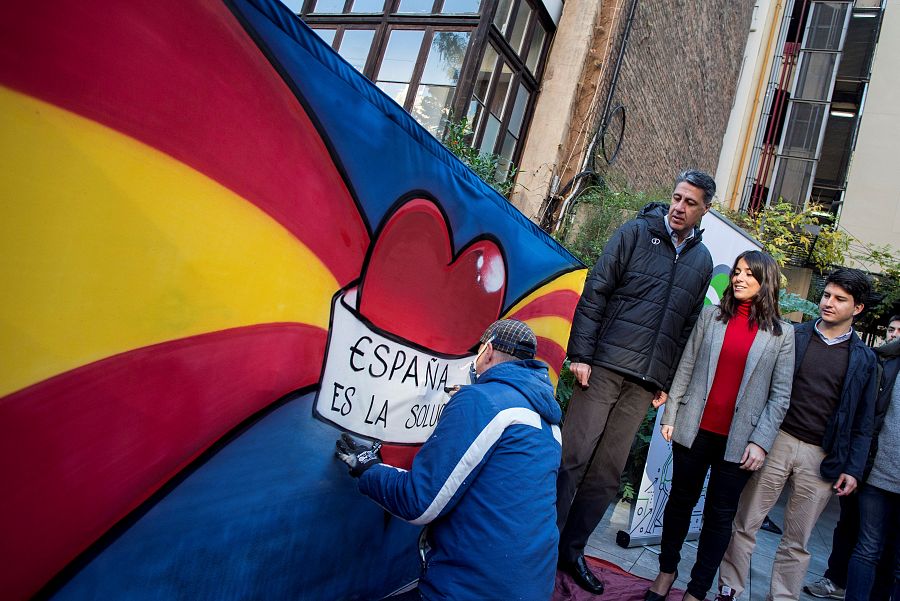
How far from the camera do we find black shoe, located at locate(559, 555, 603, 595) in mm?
3178

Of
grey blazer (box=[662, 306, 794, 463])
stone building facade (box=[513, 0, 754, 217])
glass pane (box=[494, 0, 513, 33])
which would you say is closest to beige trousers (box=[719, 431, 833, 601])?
grey blazer (box=[662, 306, 794, 463])

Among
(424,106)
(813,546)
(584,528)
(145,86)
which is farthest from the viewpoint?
(424,106)

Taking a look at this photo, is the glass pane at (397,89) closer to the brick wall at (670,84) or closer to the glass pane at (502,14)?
the glass pane at (502,14)

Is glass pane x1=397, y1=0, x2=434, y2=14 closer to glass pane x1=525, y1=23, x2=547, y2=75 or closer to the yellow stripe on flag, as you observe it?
glass pane x1=525, y1=23, x2=547, y2=75

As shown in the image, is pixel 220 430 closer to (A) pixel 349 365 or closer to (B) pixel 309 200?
(A) pixel 349 365

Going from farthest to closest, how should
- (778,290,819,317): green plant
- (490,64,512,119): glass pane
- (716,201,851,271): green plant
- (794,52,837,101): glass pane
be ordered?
(794,52,837,101): glass pane < (716,201,851,271): green plant < (778,290,819,317): green plant < (490,64,512,119): glass pane

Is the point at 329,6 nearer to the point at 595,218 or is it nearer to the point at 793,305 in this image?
the point at 595,218

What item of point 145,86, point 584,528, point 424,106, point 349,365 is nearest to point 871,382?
point 584,528

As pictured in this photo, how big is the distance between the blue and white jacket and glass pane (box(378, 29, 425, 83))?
4.94 meters

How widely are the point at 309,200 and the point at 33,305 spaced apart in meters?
0.82

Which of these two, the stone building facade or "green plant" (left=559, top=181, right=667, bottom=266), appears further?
the stone building facade

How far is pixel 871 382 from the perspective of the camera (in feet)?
10.9

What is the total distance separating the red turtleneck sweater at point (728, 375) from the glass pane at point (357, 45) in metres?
4.71

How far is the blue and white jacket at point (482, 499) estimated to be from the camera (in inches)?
69.4
